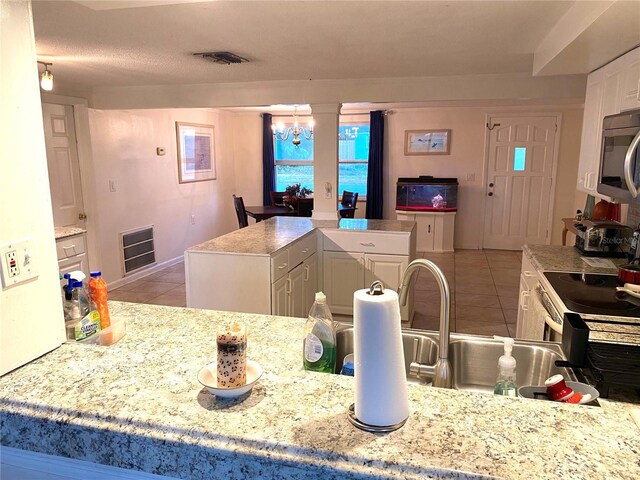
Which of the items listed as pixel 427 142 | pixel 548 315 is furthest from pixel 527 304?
pixel 427 142

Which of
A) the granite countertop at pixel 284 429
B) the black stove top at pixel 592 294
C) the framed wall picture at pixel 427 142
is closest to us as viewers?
the granite countertop at pixel 284 429

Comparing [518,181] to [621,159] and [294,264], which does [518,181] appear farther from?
[621,159]

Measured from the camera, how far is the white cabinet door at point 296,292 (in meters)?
3.42

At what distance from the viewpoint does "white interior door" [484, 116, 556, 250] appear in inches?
271

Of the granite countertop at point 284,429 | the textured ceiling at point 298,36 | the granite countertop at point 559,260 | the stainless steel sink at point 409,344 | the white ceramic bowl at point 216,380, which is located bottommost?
the stainless steel sink at point 409,344

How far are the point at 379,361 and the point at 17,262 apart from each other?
97 cm

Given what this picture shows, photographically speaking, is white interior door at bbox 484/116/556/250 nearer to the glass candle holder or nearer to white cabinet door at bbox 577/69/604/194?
white cabinet door at bbox 577/69/604/194

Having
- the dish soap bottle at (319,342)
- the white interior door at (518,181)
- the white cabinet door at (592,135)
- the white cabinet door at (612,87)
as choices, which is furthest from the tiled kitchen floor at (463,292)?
the dish soap bottle at (319,342)

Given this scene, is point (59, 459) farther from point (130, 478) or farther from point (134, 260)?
point (134, 260)

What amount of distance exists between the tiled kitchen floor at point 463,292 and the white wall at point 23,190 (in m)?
3.23

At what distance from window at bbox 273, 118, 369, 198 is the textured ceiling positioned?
12.0 ft

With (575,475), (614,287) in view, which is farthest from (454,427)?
(614,287)

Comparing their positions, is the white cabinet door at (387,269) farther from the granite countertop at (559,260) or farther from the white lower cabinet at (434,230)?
the white lower cabinet at (434,230)

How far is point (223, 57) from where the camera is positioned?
3.20 m
